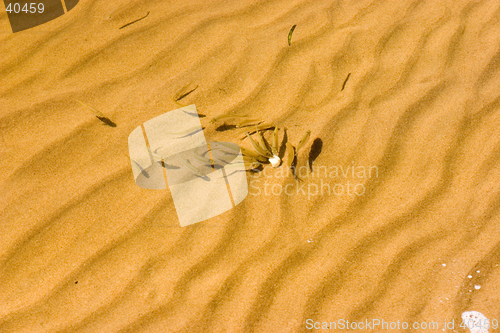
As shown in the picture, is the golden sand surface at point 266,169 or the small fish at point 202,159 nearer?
the golden sand surface at point 266,169

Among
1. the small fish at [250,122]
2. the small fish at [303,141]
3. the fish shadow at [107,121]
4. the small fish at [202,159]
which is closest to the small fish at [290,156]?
the small fish at [303,141]

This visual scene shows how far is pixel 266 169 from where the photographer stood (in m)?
1.55

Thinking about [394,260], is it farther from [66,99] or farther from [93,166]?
[66,99]

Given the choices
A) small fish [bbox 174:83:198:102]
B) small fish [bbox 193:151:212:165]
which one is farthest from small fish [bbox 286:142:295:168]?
small fish [bbox 174:83:198:102]

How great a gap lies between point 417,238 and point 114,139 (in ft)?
4.55

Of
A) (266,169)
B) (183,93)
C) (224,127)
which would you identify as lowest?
(266,169)

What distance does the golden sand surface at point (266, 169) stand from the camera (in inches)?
53.7

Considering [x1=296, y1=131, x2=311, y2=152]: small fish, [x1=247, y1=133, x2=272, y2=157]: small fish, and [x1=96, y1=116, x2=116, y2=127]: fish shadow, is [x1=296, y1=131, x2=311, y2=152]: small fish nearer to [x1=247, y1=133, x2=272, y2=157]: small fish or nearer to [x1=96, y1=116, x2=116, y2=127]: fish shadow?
[x1=247, y1=133, x2=272, y2=157]: small fish

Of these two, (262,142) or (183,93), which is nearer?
(262,142)

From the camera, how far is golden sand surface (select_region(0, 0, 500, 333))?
1.36 m

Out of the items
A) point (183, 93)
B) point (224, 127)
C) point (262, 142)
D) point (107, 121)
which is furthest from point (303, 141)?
point (107, 121)

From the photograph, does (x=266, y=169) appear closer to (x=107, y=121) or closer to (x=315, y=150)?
(x=315, y=150)

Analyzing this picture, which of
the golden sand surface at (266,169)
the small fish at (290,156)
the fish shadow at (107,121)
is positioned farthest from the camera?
the fish shadow at (107,121)

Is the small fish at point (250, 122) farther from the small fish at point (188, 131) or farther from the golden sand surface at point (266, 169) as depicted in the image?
the small fish at point (188, 131)
